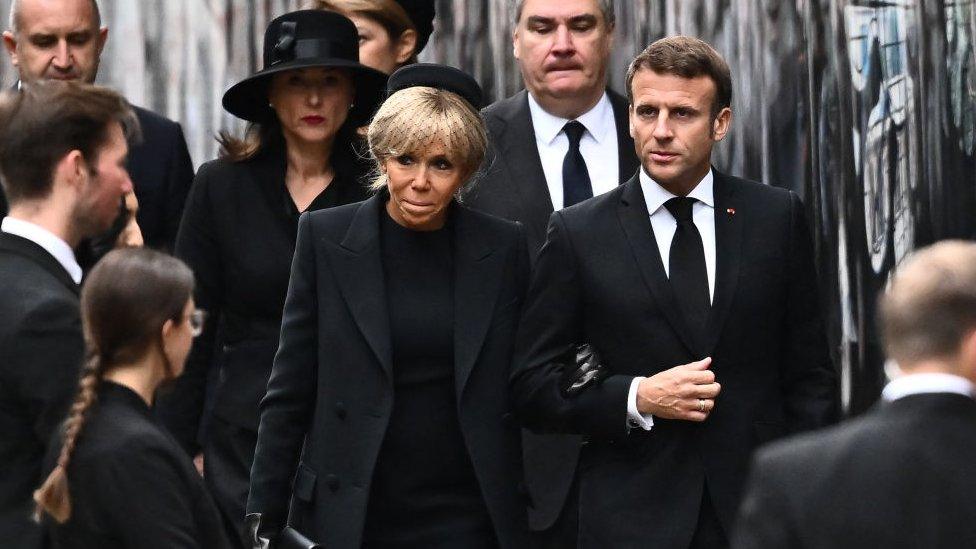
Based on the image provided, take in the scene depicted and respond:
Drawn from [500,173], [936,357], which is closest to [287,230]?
[500,173]

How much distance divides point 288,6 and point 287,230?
5.90 ft

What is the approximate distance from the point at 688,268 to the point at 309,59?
152 cm

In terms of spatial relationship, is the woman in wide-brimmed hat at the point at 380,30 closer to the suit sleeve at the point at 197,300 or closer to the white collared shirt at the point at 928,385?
the suit sleeve at the point at 197,300

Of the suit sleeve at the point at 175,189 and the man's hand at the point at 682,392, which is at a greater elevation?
the suit sleeve at the point at 175,189

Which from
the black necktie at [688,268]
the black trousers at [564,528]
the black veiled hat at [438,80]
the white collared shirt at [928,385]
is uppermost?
the black veiled hat at [438,80]

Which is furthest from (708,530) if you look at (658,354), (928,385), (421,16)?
(421,16)

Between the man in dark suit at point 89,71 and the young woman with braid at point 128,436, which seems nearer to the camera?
the young woman with braid at point 128,436

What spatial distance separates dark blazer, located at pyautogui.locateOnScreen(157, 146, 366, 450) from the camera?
226 inches

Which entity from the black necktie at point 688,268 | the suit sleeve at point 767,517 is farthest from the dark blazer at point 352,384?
the suit sleeve at point 767,517

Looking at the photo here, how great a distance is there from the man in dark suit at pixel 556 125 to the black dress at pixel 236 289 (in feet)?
1.43

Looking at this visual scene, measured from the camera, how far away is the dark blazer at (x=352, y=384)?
4789 mm

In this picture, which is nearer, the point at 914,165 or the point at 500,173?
the point at 500,173

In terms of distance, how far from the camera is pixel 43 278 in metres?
3.99

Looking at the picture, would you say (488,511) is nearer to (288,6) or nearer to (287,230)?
(287,230)
